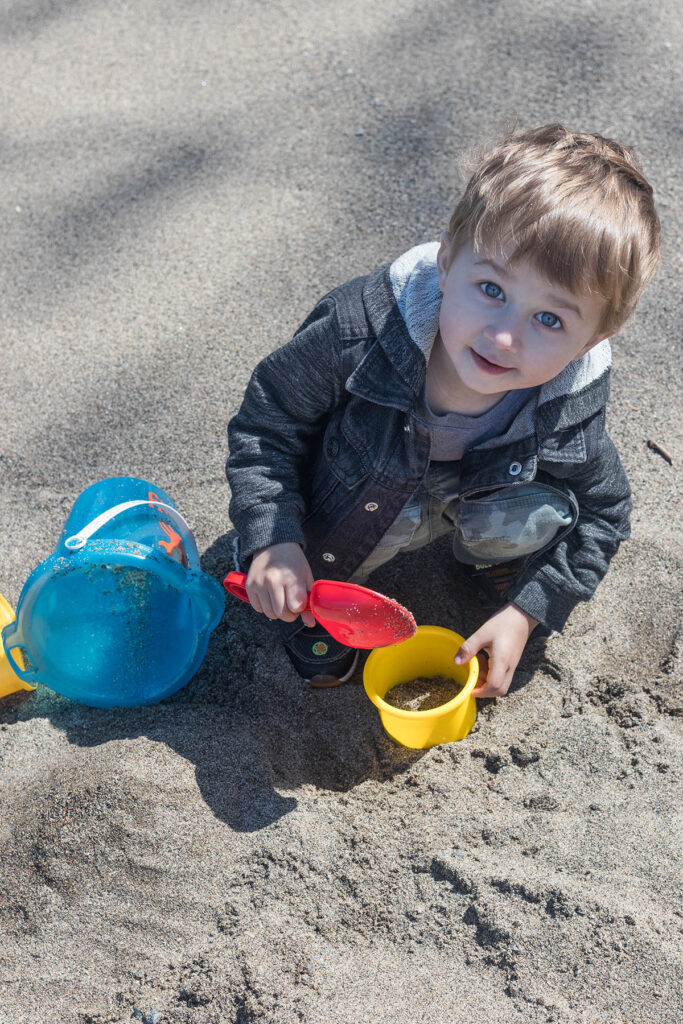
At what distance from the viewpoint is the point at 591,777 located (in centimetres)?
141

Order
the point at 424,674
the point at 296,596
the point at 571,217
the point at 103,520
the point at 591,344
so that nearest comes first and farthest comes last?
the point at 571,217, the point at 591,344, the point at 296,596, the point at 103,520, the point at 424,674

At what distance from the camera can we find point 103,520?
147 centimetres

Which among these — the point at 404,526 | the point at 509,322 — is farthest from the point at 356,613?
the point at 509,322

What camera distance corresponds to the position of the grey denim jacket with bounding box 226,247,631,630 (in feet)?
4.45

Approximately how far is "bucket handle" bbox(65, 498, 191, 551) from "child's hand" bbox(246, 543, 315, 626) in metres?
0.24

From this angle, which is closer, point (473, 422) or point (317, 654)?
point (473, 422)

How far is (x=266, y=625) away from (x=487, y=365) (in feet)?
2.06

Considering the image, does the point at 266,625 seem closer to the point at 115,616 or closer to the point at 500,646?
the point at 115,616

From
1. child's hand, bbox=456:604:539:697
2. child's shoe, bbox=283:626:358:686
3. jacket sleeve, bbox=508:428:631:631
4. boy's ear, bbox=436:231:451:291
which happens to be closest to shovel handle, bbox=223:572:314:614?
child's shoe, bbox=283:626:358:686

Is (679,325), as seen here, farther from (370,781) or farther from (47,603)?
(47,603)

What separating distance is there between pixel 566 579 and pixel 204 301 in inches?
41.7

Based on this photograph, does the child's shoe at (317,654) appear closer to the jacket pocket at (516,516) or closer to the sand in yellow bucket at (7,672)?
the jacket pocket at (516,516)

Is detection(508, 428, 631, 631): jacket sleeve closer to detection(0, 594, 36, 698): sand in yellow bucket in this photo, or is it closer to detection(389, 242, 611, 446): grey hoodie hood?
detection(389, 242, 611, 446): grey hoodie hood

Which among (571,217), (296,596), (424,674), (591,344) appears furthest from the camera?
(424,674)
